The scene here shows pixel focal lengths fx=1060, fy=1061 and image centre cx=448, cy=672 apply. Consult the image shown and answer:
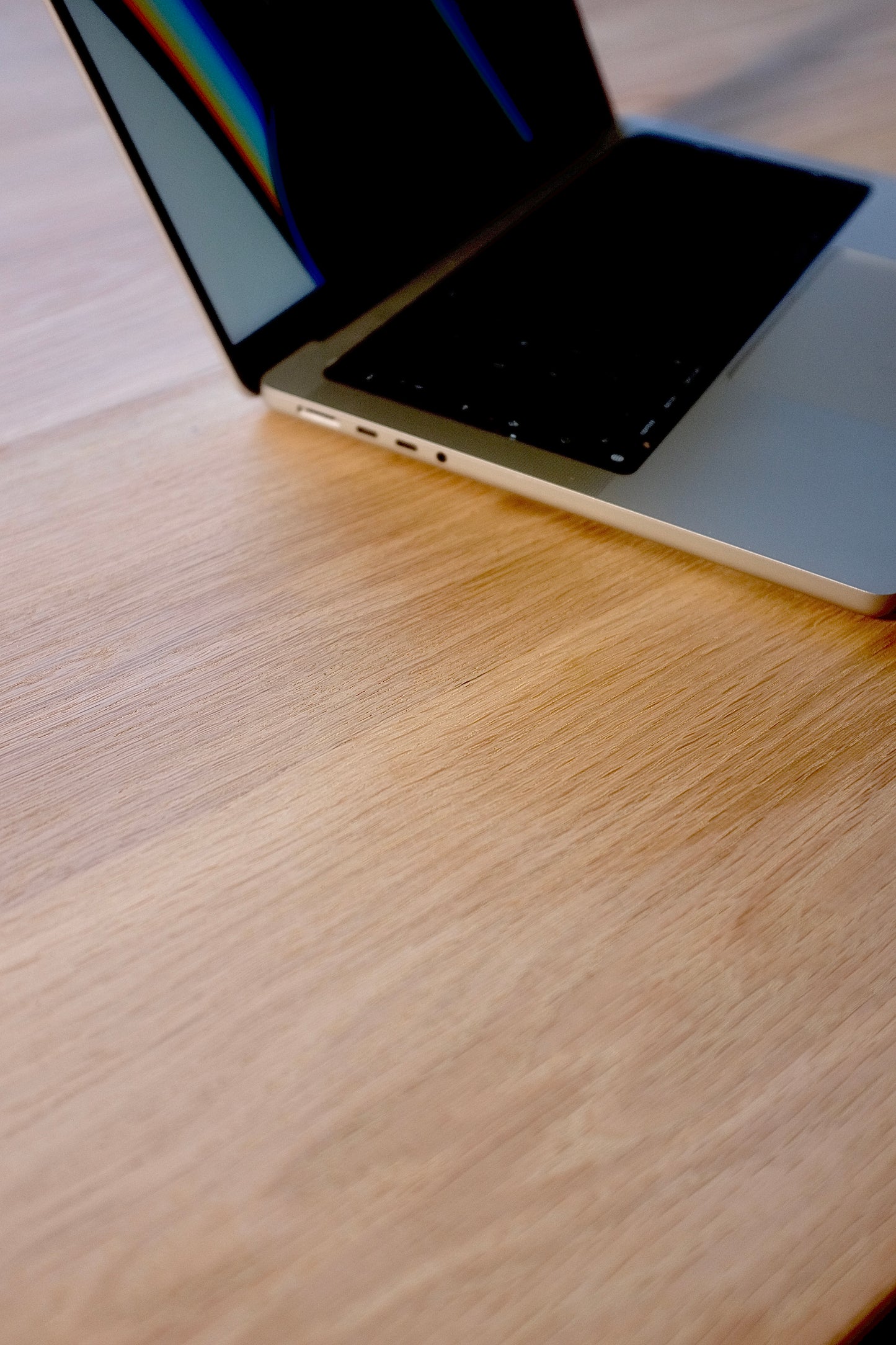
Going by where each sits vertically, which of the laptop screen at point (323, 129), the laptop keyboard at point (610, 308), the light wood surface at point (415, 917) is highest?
the laptop screen at point (323, 129)

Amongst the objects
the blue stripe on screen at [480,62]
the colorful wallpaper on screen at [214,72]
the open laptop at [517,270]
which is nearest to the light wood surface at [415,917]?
the open laptop at [517,270]

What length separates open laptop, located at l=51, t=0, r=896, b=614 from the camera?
53 centimetres

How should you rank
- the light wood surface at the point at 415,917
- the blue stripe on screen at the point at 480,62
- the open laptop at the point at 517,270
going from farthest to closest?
the blue stripe on screen at the point at 480,62 → the open laptop at the point at 517,270 → the light wood surface at the point at 415,917

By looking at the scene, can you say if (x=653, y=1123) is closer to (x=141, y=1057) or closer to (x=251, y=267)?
(x=141, y=1057)

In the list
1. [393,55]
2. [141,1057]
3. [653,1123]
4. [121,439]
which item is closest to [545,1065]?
[653,1123]

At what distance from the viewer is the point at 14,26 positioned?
41.3 inches

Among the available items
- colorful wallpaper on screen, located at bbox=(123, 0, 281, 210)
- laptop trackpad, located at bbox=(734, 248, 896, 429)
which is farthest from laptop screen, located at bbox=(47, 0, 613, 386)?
laptop trackpad, located at bbox=(734, 248, 896, 429)

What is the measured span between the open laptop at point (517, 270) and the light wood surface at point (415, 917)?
36mm

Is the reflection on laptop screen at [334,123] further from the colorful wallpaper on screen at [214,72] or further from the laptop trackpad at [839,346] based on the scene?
the laptop trackpad at [839,346]

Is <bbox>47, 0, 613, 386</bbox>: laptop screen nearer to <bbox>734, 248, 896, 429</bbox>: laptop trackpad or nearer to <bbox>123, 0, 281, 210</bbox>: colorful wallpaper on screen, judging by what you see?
<bbox>123, 0, 281, 210</bbox>: colorful wallpaper on screen

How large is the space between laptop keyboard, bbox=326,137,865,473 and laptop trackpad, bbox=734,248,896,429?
2 cm

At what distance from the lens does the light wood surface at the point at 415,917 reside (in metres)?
0.33

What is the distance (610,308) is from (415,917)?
0.40 metres

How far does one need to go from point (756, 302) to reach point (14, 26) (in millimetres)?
849
